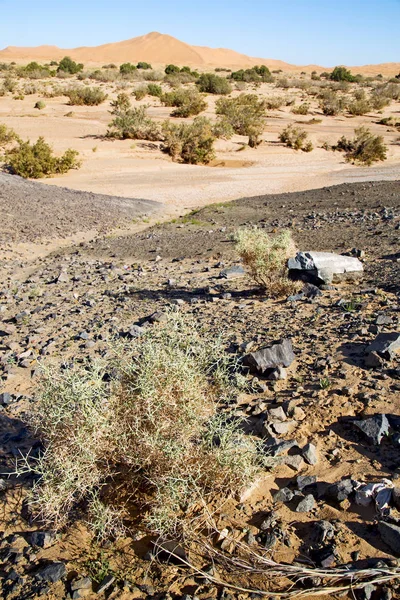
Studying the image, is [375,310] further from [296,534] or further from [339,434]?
[296,534]

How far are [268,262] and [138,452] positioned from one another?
4.36m

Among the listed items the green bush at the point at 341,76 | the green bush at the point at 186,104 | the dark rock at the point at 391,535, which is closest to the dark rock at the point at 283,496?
the dark rock at the point at 391,535

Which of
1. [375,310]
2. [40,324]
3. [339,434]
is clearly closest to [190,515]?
[339,434]

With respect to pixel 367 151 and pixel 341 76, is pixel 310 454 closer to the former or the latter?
pixel 367 151

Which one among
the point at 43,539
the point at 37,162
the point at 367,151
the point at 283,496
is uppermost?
the point at 367,151

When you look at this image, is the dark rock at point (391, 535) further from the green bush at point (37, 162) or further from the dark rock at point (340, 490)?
the green bush at point (37, 162)

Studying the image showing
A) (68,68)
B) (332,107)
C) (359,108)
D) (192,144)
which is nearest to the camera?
(192,144)

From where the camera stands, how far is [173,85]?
4425 cm

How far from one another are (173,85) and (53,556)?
4555 cm

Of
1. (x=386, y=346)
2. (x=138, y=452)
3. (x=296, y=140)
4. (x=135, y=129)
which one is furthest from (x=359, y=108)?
(x=138, y=452)

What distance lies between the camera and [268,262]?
7121 mm

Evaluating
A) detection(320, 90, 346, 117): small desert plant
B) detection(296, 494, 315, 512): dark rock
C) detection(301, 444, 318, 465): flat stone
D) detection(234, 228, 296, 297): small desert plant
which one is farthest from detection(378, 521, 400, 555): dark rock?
detection(320, 90, 346, 117): small desert plant

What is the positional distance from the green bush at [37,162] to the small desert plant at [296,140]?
1168 cm

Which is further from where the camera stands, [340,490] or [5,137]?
[5,137]
